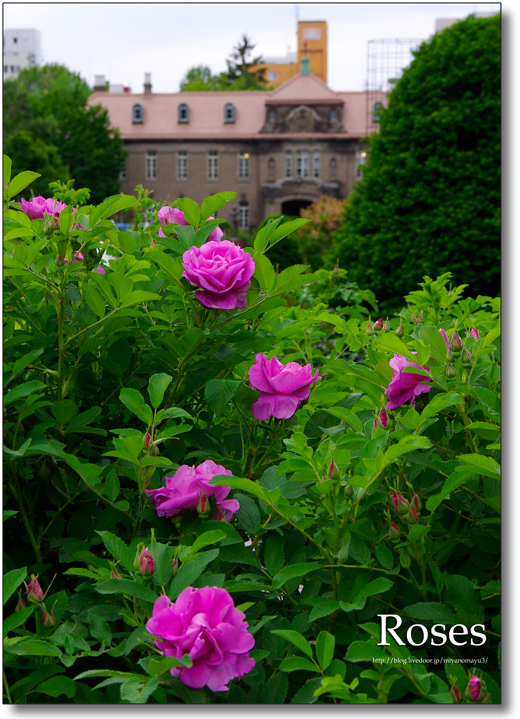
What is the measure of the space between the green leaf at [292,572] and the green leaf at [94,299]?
56 centimetres

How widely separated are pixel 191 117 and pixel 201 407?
119ft

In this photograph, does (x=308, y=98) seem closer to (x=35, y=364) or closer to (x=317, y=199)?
(x=317, y=199)

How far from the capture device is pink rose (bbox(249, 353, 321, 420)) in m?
1.22

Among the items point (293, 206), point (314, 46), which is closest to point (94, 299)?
point (293, 206)

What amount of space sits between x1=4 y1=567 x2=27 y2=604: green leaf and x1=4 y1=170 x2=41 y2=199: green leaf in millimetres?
730

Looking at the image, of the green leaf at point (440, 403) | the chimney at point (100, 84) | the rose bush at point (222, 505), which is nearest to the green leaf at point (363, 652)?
the rose bush at point (222, 505)

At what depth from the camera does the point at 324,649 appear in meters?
0.92

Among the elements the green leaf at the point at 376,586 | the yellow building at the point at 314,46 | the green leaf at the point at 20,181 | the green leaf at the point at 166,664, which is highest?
the yellow building at the point at 314,46

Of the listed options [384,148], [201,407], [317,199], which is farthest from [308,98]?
[201,407]

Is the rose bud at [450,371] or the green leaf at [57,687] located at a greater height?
the rose bud at [450,371]

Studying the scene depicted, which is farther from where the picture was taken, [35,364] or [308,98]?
[308,98]

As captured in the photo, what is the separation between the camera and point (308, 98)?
33.8 metres

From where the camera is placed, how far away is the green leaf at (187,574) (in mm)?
887

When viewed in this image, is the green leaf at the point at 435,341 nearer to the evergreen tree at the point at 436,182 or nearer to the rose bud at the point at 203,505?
the rose bud at the point at 203,505
